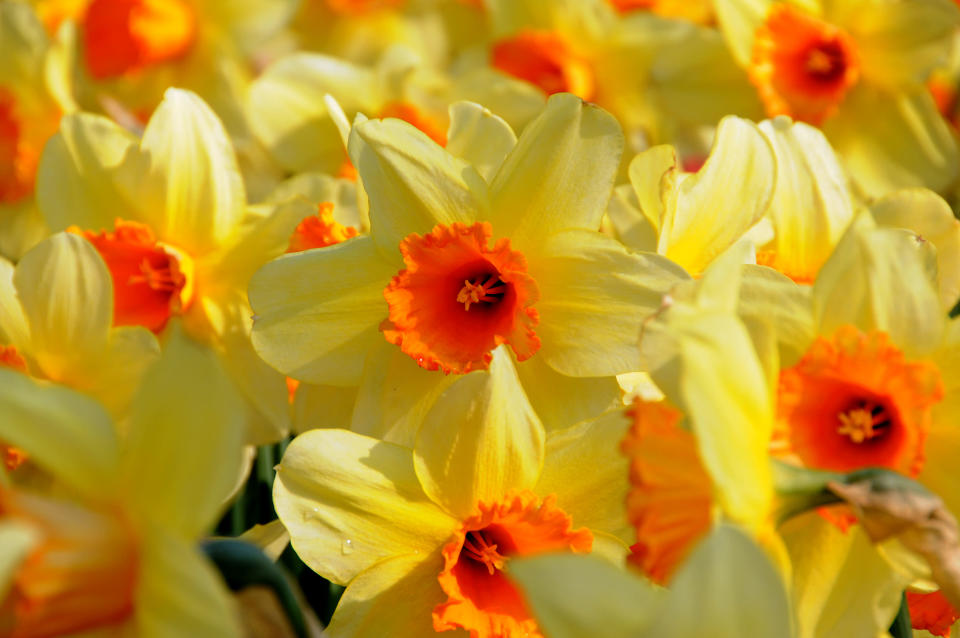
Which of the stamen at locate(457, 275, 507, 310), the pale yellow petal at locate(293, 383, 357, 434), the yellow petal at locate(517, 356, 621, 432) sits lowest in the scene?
the pale yellow petal at locate(293, 383, 357, 434)

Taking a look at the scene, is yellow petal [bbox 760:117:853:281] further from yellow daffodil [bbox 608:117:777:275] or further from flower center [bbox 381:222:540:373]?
flower center [bbox 381:222:540:373]

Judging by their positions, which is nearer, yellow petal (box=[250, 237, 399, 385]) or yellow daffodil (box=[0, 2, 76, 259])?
yellow petal (box=[250, 237, 399, 385])

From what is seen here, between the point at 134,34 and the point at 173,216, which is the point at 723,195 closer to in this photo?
the point at 173,216

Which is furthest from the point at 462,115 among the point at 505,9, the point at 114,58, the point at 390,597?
the point at 114,58

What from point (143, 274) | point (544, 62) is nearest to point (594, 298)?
point (143, 274)

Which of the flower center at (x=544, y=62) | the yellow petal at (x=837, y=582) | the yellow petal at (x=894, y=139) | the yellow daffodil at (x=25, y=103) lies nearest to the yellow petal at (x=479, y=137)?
the yellow petal at (x=837, y=582)

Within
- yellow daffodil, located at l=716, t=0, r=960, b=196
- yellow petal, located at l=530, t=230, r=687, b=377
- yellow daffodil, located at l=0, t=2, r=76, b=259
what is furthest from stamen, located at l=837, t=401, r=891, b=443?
yellow daffodil, located at l=0, t=2, r=76, b=259

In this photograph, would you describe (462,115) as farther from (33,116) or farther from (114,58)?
(114,58)
